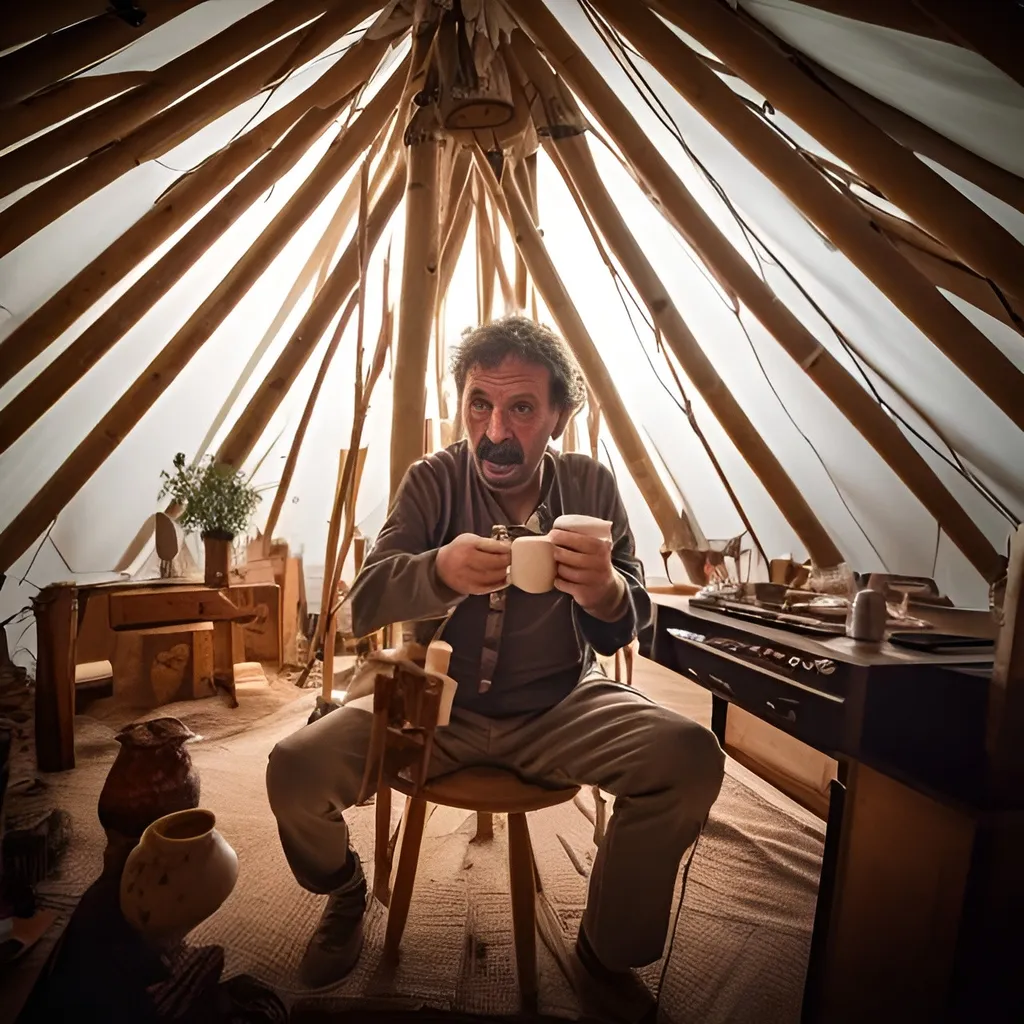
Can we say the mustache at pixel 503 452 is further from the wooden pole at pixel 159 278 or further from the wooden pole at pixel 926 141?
the wooden pole at pixel 159 278

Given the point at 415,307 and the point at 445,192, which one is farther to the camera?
the point at 445,192

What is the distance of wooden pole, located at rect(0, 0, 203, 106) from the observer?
137cm

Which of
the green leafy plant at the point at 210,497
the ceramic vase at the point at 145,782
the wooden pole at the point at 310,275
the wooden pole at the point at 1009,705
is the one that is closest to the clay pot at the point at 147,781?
the ceramic vase at the point at 145,782

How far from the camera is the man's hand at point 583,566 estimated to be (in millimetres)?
1123

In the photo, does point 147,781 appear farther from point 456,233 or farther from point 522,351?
point 456,233

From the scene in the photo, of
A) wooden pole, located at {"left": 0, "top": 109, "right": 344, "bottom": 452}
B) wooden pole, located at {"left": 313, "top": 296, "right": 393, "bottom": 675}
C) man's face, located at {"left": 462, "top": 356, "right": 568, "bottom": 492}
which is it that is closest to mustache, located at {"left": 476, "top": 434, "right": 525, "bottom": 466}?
man's face, located at {"left": 462, "top": 356, "right": 568, "bottom": 492}

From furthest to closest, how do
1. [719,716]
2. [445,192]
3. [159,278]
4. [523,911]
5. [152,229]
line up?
[719,716] < [445,192] < [159,278] < [152,229] < [523,911]

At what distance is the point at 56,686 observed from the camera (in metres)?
2.09

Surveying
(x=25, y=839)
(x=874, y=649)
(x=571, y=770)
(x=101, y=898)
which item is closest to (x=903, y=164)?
(x=874, y=649)

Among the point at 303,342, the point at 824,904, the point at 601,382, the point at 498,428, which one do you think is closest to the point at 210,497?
the point at 303,342

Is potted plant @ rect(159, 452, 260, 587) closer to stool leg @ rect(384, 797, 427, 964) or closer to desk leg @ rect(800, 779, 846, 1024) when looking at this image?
stool leg @ rect(384, 797, 427, 964)

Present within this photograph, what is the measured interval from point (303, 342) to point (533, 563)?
1.85m

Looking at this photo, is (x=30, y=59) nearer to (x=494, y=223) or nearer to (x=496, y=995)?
(x=494, y=223)

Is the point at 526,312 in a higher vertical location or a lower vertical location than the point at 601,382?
higher
